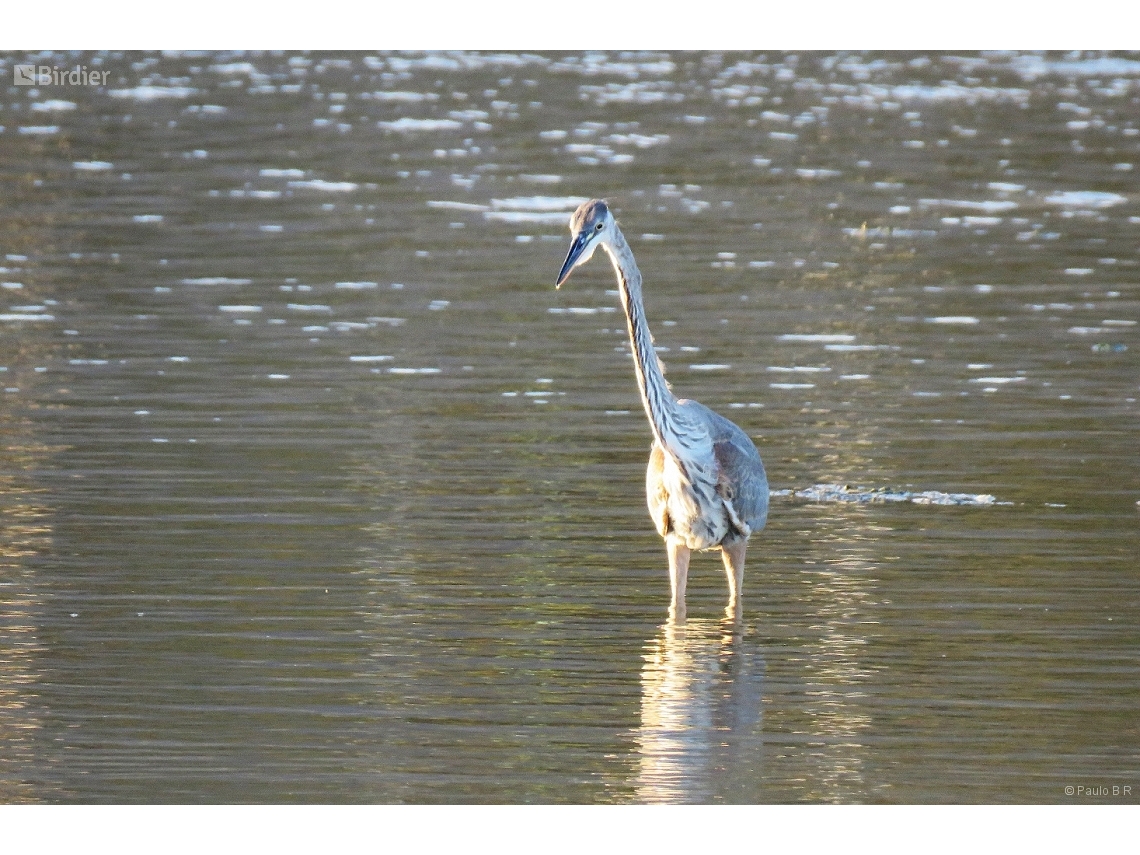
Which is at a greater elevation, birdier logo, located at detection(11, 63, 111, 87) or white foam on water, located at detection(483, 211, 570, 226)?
birdier logo, located at detection(11, 63, 111, 87)

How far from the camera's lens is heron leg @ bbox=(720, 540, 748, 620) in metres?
9.66

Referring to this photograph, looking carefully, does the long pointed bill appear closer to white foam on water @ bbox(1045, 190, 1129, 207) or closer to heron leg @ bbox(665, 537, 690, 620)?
heron leg @ bbox(665, 537, 690, 620)

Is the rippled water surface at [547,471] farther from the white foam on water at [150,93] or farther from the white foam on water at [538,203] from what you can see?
the white foam on water at [150,93]

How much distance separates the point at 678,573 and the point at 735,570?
1.03 feet

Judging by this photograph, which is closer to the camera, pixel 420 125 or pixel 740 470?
pixel 740 470

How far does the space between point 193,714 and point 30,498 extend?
383 centimetres

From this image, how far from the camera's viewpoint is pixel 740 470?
9570 millimetres

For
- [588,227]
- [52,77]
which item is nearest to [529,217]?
[588,227]

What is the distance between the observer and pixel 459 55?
3466 centimetres

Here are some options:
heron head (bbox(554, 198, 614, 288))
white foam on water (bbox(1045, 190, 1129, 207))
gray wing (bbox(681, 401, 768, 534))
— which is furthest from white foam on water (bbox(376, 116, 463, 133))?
heron head (bbox(554, 198, 614, 288))

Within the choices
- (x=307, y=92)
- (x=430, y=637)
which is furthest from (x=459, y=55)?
(x=430, y=637)

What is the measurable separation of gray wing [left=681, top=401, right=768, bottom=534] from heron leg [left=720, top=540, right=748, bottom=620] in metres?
0.14

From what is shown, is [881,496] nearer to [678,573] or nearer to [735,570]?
[735,570]

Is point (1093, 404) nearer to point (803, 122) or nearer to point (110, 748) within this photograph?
point (110, 748)
